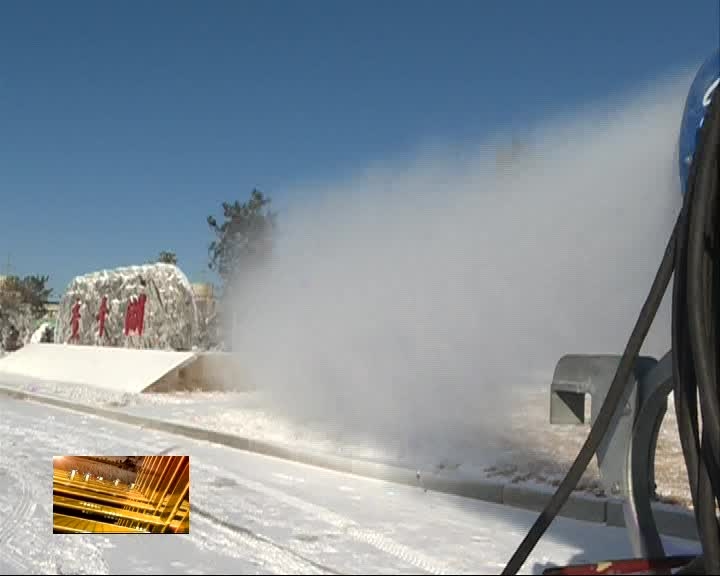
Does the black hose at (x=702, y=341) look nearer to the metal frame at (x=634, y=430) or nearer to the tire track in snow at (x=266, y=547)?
the metal frame at (x=634, y=430)

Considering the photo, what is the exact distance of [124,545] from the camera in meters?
4.33

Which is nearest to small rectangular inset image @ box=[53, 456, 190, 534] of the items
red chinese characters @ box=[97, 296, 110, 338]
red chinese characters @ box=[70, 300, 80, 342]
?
red chinese characters @ box=[97, 296, 110, 338]

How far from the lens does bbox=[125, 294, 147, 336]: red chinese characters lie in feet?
68.5

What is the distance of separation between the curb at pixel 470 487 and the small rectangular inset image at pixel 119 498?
2.35m

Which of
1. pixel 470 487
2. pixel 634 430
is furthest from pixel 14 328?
pixel 634 430

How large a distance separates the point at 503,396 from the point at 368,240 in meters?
6.27

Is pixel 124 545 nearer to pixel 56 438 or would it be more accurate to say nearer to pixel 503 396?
pixel 56 438

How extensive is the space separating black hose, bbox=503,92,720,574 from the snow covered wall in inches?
734

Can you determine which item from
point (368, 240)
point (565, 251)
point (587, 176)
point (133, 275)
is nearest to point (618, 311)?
point (565, 251)

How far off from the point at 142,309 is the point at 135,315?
37 cm

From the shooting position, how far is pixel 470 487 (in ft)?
20.8

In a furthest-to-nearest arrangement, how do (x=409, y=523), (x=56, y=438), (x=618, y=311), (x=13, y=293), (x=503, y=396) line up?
(x=13, y=293), (x=618, y=311), (x=503, y=396), (x=56, y=438), (x=409, y=523)

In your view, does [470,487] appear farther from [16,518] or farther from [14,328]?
[14,328]

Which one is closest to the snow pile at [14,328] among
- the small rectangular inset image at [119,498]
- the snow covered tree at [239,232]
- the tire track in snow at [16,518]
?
the snow covered tree at [239,232]
